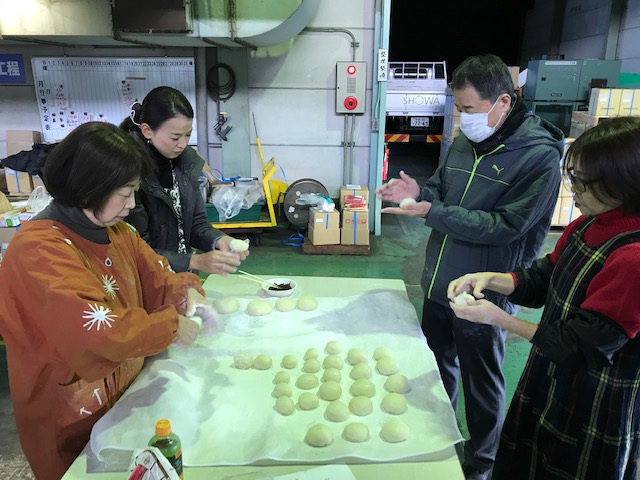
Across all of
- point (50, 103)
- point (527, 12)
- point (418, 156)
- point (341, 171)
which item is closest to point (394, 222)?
point (341, 171)

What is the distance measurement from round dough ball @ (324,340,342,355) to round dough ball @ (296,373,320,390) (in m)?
0.16

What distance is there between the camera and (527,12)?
42.7 feet

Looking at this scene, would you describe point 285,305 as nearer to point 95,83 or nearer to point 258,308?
point 258,308

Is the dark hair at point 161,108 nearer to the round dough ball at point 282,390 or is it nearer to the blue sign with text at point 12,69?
the round dough ball at point 282,390

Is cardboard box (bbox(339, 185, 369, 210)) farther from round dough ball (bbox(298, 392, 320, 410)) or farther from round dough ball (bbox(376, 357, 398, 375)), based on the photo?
round dough ball (bbox(298, 392, 320, 410))

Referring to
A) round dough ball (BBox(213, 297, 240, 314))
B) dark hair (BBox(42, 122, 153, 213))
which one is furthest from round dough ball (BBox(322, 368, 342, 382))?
dark hair (BBox(42, 122, 153, 213))

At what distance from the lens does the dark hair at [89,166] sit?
1.21 metres

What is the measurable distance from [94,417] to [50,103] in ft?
17.1

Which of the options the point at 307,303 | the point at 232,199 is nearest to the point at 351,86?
the point at 232,199

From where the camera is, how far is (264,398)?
5.01 feet

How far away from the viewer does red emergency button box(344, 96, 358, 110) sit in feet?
18.0

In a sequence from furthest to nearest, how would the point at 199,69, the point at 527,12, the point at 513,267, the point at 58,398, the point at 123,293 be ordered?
the point at 527,12 < the point at 199,69 < the point at 513,267 < the point at 123,293 < the point at 58,398

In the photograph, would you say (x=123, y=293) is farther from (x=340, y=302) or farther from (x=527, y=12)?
(x=527, y=12)

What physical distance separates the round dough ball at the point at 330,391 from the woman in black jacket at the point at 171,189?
661mm
